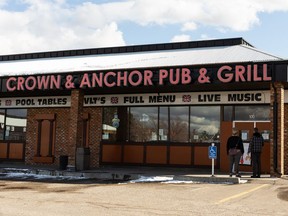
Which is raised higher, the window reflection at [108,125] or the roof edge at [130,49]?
the roof edge at [130,49]

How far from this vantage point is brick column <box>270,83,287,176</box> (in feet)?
52.2

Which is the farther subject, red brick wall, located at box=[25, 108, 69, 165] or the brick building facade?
red brick wall, located at box=[25, 108, 69, 165]

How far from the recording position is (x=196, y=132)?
20.0 m

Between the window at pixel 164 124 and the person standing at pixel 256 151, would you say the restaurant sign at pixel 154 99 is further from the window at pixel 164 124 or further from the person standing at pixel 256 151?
the person standing at pixel 256 151

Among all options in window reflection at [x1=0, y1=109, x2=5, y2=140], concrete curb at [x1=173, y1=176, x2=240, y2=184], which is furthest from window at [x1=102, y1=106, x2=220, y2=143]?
window reflection at [x1=0, y1=109, x2=5, y2=140]

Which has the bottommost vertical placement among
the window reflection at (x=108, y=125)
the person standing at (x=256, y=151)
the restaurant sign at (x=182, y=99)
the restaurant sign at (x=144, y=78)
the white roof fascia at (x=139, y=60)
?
the person standing at (x=256, y=151)

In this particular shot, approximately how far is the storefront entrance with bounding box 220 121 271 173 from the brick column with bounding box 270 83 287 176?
224 centimetres

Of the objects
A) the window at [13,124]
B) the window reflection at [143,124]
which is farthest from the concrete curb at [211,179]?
the window at [13,124]

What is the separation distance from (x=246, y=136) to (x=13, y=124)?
12.9 meters

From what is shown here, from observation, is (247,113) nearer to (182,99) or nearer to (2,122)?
(182,99)

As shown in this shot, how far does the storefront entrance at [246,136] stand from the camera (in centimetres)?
1833

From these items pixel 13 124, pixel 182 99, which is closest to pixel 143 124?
pixel 182 99

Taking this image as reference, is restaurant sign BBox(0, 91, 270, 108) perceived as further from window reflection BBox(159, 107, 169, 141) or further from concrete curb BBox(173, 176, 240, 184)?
concrete curb BBox(173, 176, 240, 184)

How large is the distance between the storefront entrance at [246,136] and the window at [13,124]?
11023 mm
